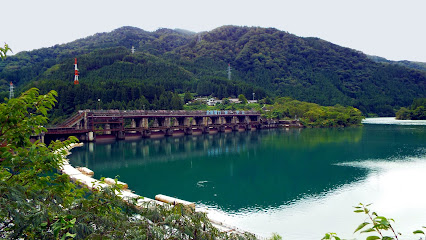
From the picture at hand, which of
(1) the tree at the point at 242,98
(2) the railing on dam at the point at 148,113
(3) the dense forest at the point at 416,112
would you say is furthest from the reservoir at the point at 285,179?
(3) the dense forest at the point at 416,112

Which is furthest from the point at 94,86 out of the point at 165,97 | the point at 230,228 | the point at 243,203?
the point at 230,228

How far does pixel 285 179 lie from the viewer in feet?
106

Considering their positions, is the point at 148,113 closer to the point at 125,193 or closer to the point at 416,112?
the point at 125,193

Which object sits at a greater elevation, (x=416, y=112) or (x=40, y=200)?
(x=40, y=200)

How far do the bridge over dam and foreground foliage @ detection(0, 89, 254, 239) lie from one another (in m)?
48.4

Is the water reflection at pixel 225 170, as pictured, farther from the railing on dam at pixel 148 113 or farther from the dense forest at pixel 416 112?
the dense forest at pixel 416 112

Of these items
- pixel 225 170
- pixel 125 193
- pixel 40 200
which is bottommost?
pixel 225 170

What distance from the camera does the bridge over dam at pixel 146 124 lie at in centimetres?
5934

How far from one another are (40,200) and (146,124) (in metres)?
63.6

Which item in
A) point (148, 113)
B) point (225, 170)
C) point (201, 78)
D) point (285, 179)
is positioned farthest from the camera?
point (201, 78)

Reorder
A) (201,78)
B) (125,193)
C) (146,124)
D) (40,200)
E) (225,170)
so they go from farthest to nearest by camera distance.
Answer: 1. (201,78)
2. (146,124)
3. (225,170)
4. (125,193)
5. (40,200)

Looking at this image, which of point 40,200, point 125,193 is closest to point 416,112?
point 125,193

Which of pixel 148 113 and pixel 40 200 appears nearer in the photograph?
pixel 40 200

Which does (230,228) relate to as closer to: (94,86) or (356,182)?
(356,182)
